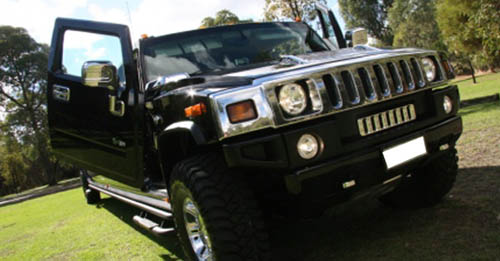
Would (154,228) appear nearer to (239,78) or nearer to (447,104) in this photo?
(239,78)

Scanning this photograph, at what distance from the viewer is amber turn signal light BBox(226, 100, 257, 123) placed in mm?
2332

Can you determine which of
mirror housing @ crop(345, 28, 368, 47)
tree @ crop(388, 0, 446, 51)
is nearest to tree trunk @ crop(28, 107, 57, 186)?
mirror housing @ crop(345, 28, 368, 47)

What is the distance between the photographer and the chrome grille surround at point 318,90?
2303 mm

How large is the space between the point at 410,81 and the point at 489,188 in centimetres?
168

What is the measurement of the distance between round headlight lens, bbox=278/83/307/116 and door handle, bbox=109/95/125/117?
170 cm

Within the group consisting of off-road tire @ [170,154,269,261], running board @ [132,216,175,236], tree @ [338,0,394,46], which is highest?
tree @ [338,0,394,46]

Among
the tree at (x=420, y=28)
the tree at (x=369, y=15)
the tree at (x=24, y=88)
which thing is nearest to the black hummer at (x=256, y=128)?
the tree at (x=24, y=88)

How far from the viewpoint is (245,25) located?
411 centimetres

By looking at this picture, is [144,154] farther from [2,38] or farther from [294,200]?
[2,38]

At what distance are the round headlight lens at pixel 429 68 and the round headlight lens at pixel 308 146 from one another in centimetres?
117

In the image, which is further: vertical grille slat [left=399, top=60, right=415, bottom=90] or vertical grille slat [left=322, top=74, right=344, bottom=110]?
vertical grille slat [left=399, top=60, right=415, bottom=90]

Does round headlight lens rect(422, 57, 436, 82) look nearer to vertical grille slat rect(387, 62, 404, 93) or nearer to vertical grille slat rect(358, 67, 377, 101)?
vertical grille slat rect(387, 62, 404, 93)

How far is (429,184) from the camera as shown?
11.6ft

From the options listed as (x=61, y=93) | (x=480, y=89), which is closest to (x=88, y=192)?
(x=61, y=93)
